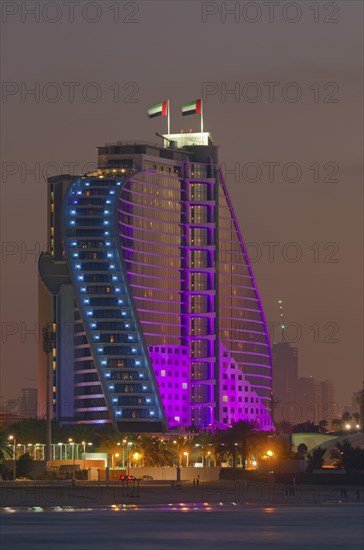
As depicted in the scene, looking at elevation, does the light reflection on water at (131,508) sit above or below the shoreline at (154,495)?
below

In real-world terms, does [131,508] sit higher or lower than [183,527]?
higher

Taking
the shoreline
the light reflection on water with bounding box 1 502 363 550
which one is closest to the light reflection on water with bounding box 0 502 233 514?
the light reflection on water with bounding box 1 502 363 550

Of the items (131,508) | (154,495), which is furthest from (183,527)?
(154,495)

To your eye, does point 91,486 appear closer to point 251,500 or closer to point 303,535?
point 251,500

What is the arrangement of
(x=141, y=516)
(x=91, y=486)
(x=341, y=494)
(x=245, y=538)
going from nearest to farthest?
(x=245, y=538), (x=141, y=516), (x=341, y=494), (x=91, y=486)

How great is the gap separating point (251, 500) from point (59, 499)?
1992cm

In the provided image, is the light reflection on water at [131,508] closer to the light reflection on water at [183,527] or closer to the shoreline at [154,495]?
the light reflection on water at [183,527]

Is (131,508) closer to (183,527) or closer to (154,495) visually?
(183,527)

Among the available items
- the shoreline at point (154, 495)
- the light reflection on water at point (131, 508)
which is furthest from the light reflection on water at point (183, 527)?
the shoreline at point (154, 495)

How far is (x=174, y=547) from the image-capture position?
96938 millimetres

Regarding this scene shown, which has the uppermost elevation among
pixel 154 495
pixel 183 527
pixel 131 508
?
pixel 154 495

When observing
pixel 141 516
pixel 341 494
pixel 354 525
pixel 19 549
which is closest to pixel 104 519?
pixel 141 516

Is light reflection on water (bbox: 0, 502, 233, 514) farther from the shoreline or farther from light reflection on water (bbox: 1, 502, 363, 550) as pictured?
the shoreline

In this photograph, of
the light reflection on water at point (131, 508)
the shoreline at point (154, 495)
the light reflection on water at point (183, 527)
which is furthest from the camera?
the shoreline at point (154, 495)
